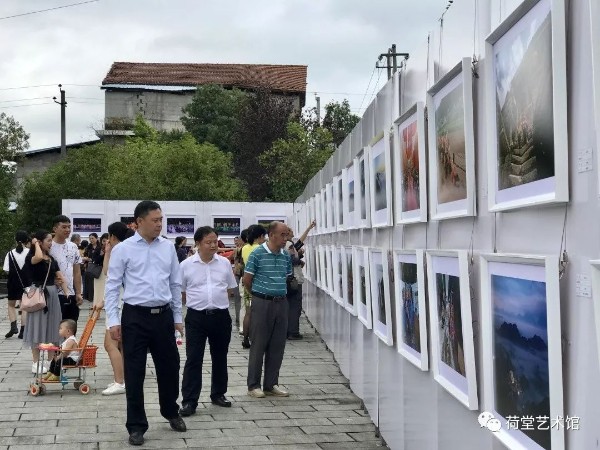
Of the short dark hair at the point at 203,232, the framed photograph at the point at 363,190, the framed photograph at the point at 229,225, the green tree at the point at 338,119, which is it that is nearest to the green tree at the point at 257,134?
the green tree at the point at 338,119

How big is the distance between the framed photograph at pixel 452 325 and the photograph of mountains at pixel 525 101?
82cm

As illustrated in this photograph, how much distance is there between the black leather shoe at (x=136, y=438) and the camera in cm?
753

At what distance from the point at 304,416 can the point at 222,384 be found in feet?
3.23

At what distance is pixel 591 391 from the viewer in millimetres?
2957

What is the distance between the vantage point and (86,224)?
28.6 metres

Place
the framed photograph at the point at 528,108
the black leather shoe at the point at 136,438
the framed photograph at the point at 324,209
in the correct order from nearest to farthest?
the framed photograph at the point at 528,108 → the black leather shoe at the point at 136,438 → the framed photograph at the point at 324,209

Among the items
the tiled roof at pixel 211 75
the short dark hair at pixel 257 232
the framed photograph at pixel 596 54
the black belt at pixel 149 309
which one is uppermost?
the tiled roof at pixel 211 75

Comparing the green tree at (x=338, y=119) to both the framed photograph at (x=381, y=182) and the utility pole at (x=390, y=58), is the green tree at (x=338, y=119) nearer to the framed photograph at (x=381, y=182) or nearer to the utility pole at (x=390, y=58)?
the utility pole at (x=390, y=58)

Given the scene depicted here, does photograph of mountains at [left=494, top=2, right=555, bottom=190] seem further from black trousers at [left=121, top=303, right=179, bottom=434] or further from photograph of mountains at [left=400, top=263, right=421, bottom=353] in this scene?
black trousers at [left=121, top=303, right=179, bottom=434]

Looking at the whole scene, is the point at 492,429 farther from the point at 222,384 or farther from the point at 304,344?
the point at 304,344

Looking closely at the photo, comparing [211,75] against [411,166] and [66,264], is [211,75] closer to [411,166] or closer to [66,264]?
[66,264]

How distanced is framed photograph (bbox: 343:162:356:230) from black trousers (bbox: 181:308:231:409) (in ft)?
5.55

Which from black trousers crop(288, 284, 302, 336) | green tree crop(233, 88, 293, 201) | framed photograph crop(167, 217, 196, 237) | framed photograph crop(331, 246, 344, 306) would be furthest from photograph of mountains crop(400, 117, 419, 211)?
green tree crop(233, 88, 293, 201)

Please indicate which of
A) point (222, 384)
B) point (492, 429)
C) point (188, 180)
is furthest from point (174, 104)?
point (492, 429)
